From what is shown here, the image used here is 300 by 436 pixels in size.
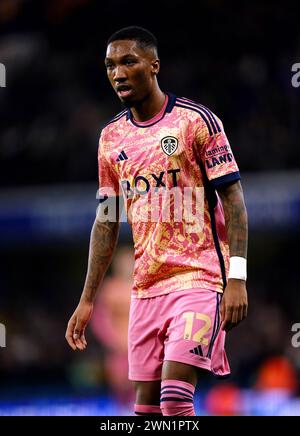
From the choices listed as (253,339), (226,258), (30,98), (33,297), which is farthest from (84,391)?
(226,258)

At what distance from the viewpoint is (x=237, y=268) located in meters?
4.94

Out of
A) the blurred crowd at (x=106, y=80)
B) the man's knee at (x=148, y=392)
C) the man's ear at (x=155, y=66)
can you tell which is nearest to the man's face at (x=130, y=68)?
the man's ear at (x=155, y=66)

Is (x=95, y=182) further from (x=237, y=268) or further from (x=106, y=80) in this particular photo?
(x=237, y=268)

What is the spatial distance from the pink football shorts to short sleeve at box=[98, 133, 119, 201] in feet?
2.04

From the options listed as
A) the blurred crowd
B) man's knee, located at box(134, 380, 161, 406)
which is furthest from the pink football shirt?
the blurred crowd

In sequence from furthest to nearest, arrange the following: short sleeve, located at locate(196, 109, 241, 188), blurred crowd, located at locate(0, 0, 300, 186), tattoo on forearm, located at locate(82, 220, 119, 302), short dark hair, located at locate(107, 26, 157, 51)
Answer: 1. blurred crowd, located at locate(0, 0, 300, 186)
2. tattoo on forearm, located at locate(82, 220, 119, 302)
3. short dark hair, located at locate(107, 26, 157, 51)
4. short sleeve, located at locate(196, 109, 241, 188)

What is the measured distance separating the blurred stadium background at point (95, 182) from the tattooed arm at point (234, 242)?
19.6ft

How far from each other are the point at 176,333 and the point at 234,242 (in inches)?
20.9

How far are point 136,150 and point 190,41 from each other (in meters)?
10.5

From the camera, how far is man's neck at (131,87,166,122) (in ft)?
17.4

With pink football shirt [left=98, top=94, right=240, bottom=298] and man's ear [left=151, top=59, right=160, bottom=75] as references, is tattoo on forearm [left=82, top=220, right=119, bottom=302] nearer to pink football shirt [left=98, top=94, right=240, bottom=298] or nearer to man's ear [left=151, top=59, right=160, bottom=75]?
pink football shirt [left=98, top=94, right=240, bottom=298]

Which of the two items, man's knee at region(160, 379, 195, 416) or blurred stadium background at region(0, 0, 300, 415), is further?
blurred stadium background at region(0, 0, 300, 415)

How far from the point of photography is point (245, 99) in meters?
14.0

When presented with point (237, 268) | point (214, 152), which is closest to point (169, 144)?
point (214, 152)
